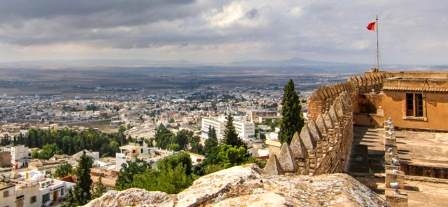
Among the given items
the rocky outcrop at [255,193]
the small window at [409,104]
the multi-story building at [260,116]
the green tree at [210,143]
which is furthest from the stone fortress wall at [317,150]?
the multi-story building at [260,116]

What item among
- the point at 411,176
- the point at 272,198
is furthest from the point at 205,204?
the point at 411,176

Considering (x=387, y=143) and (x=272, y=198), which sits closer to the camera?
(x=272, y=198)

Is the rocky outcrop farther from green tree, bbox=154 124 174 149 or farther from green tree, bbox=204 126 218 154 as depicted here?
green tree, bbox=154 124 174 149

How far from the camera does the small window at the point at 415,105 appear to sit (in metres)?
21.3

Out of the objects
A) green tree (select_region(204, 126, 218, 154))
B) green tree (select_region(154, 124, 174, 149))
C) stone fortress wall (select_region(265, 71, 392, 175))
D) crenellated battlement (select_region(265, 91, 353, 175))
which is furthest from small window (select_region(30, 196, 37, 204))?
green tree (select_region(154, 124, 174, 149))

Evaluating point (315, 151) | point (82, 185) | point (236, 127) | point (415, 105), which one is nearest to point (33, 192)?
point (82, 185)

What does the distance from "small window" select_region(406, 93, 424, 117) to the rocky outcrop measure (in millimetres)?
19079

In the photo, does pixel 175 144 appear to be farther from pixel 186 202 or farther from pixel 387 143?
pixel 186 202

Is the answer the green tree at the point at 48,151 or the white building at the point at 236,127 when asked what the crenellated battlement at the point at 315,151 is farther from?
the white building at the point at 236,127

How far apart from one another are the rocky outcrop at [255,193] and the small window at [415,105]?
62.6ft

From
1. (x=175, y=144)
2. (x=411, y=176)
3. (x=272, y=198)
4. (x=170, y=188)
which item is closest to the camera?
(x=272, y=198)

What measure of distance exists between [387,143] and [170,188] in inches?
547

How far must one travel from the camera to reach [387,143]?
44.4 ft

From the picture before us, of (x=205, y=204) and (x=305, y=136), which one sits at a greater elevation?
(x=205, y=204)
